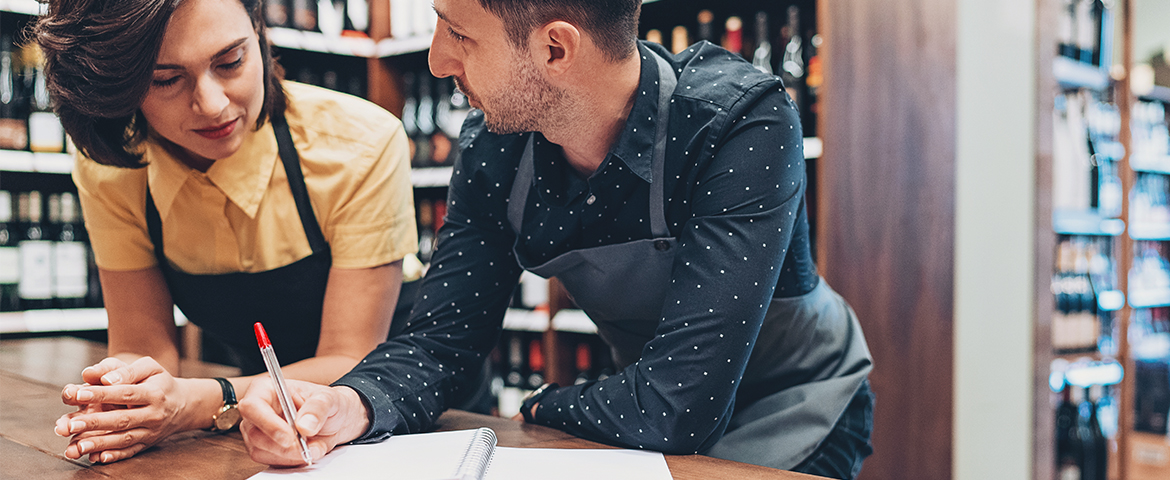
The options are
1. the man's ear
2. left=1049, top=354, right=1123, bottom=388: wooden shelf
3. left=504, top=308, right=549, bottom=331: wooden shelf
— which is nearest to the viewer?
the man's ear

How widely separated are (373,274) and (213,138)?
0.31 metres

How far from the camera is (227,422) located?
0.96m

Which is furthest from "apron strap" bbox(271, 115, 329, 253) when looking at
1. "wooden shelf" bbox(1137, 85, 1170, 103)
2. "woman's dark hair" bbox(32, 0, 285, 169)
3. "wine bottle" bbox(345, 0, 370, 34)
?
"wooden shelf" bbox(1137, 85, 1170, 103)

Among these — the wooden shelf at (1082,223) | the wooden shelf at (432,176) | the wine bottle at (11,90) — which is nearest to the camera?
the wooden shelf at (1082,223)

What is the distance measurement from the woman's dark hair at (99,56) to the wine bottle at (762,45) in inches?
70.7

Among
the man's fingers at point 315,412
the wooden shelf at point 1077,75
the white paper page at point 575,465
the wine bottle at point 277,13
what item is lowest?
the white paper page at point 575,465

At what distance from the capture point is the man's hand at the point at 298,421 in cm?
74

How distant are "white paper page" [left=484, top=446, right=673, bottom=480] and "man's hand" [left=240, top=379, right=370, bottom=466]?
6.9 inches

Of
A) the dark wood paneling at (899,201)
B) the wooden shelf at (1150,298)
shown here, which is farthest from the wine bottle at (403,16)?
the wooden shelf at (1150,298)

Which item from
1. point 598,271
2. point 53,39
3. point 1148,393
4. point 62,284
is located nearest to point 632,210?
point 598,271

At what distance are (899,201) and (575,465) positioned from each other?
1524mm

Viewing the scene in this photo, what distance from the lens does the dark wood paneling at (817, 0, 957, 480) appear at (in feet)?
6.44

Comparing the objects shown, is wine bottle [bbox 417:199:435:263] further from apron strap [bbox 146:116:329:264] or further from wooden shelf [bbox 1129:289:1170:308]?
wooden shelf [bbox 1129:289:1170:308]

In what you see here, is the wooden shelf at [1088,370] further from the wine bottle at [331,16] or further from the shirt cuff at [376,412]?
the wine bottle at [331,16]
